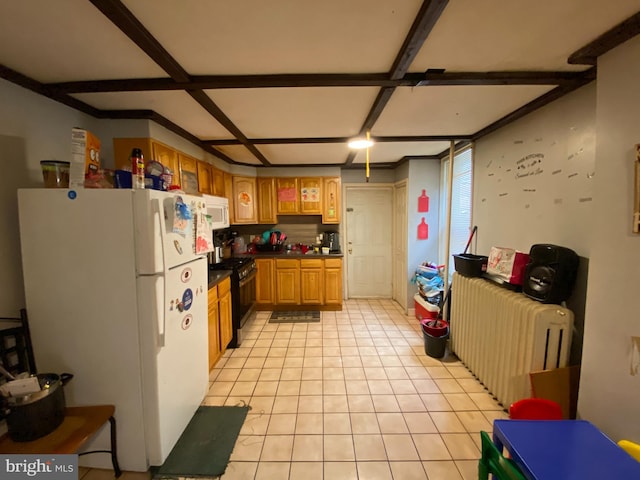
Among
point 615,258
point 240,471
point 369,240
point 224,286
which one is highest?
point 615,258

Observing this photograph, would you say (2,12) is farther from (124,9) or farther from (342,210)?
(342,210)

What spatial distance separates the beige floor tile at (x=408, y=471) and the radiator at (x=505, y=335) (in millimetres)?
876

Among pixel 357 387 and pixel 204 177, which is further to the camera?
pixel 204 177

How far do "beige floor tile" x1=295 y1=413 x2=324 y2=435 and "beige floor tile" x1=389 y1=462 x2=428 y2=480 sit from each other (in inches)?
20.5

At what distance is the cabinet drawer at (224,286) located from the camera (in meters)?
2.77

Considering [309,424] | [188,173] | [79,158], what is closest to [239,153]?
[188,173]

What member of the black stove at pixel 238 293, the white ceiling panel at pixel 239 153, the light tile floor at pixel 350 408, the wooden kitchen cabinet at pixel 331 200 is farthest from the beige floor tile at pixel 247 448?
the wooden kitchen cabinet at pixel 331 200

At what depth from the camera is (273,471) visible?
1619 mm

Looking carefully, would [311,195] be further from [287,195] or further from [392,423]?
[392,423]

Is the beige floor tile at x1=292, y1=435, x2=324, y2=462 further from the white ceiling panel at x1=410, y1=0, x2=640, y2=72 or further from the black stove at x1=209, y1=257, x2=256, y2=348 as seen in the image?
the white ceiling panel at x1=410, y1=0, x2=640, y2=72

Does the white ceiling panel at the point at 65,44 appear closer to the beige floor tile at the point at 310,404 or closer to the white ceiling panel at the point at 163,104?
the white ceiling panel at the point at 163,104

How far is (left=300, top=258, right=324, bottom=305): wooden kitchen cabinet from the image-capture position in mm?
4207

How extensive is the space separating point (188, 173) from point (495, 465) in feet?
10.1

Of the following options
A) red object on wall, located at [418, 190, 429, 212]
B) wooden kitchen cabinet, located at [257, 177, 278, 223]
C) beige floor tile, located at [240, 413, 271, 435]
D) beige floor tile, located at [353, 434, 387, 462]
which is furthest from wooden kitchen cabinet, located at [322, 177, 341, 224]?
beige floor tile, located at [353, 434, 387, 462]
